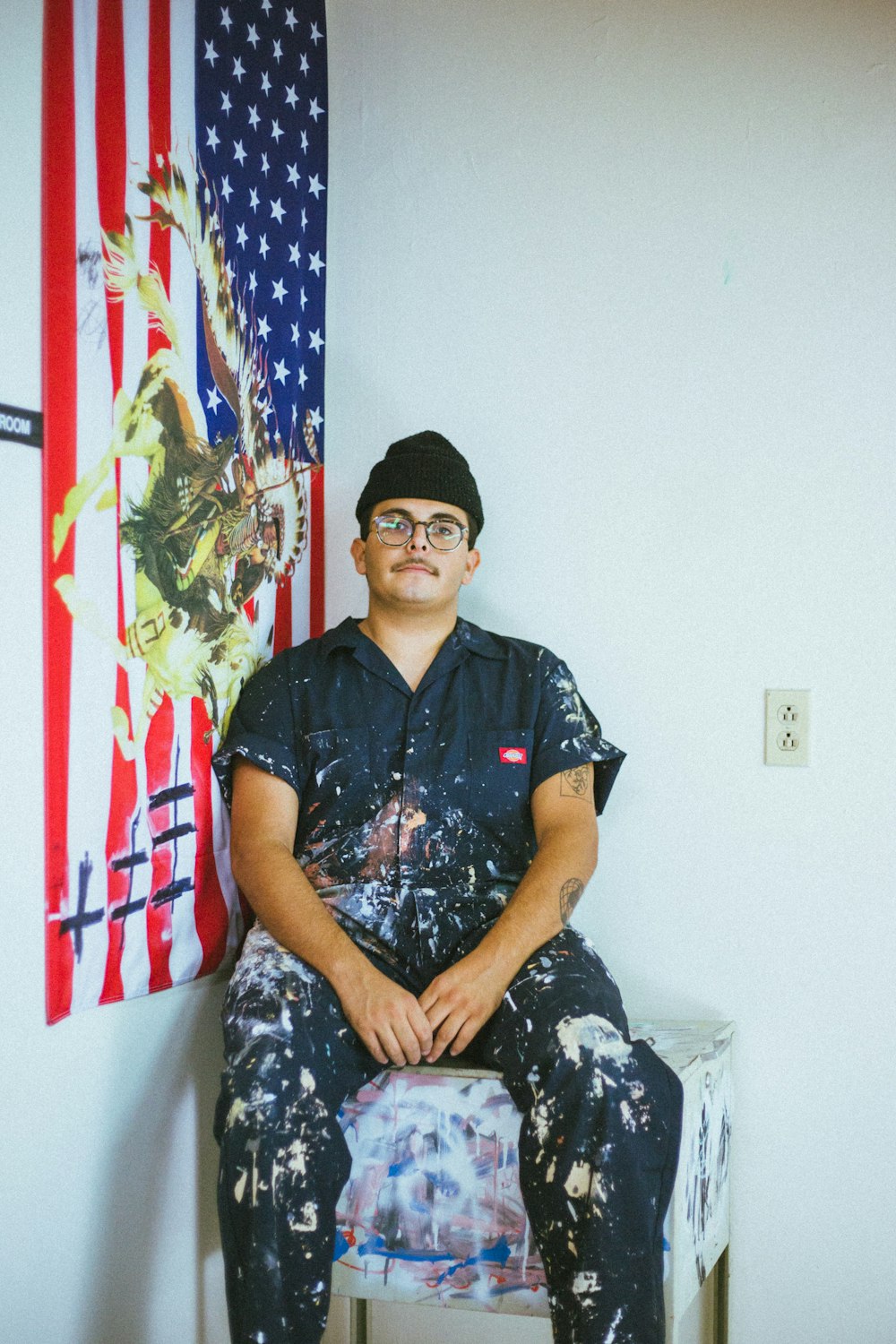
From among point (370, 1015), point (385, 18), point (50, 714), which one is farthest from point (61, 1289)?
point (385, 18)

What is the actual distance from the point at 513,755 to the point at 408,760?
172 mm

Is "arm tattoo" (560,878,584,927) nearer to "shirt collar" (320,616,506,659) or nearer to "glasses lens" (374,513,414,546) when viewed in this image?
"shirt collar" (320,616,506,659)

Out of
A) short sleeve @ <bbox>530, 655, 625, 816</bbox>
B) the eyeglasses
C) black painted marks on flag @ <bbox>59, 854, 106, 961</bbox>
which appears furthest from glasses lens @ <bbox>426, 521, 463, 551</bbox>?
black painted marks on flag @ <bbox>59, 854, 106, 961</bbox>

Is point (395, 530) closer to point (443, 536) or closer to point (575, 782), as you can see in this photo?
point (443, 536)

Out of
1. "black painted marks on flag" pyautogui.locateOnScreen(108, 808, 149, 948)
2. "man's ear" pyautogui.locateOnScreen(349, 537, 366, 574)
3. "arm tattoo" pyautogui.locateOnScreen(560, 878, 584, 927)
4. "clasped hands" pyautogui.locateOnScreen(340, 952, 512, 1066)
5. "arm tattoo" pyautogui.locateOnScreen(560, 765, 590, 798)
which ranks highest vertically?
"man's ear" pyautogui.locateOnScreen(349, 537, 366, 574)

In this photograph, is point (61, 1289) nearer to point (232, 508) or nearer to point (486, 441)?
point (232, 508)

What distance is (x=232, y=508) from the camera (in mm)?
2008

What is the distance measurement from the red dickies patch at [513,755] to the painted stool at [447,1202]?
0.49m

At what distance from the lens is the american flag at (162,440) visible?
1.60m

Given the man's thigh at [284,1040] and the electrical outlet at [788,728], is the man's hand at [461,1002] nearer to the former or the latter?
the man's thigh at [284,1040]

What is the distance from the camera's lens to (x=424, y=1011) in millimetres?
1728

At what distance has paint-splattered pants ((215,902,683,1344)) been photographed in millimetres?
1492

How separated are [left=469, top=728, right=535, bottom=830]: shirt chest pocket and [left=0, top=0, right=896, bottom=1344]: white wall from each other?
271 millimetres

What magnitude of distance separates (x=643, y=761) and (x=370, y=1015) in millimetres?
728
